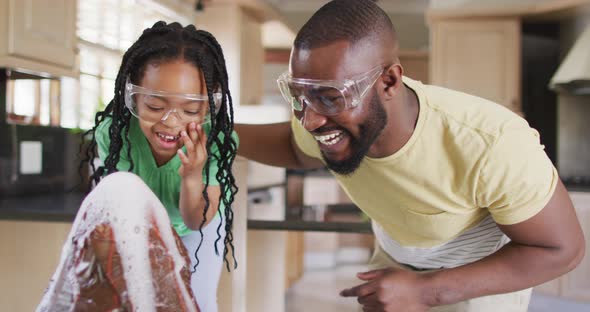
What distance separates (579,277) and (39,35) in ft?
10.4

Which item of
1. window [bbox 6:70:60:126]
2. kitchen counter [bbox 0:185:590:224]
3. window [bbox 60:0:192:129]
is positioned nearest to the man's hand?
Result: kitchen counter [bbox 0:185:590:224]

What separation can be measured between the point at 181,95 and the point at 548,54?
12.9 feet

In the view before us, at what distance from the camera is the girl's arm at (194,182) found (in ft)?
2.79

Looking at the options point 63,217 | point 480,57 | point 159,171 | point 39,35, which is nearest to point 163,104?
point 159,171

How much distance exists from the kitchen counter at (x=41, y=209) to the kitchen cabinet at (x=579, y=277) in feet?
8.96

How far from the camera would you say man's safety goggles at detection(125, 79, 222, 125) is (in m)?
0.84

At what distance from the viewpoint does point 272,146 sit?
1.39 m

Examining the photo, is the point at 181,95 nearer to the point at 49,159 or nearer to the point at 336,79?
the point at 336,79

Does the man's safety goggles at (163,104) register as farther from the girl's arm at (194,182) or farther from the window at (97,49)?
the window at (97,49)

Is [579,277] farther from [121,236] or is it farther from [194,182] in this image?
[121,236]

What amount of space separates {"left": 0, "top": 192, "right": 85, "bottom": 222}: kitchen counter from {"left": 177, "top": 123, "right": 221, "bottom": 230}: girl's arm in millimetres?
931

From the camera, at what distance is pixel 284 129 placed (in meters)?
1.42

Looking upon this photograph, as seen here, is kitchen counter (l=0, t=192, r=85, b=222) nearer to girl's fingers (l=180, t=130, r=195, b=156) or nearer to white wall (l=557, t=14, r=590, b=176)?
girl's fingers (l=180, t=130, r=195, b=156)

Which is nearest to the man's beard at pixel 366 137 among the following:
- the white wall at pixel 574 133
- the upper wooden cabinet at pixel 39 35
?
the upper wooden cabinet at pixel 39 35
